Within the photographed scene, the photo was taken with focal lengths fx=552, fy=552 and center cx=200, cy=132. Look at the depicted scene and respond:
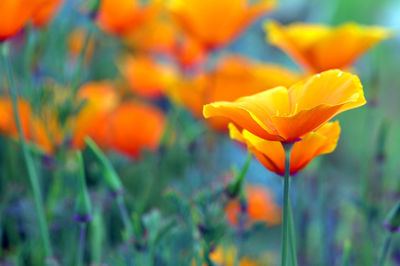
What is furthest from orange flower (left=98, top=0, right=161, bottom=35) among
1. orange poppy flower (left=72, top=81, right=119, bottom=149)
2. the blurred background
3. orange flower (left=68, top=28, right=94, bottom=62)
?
orange flower (left=68, top=28, right=94, bottom=62)

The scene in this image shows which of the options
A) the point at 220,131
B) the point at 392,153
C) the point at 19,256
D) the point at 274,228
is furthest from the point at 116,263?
the point at 392,153

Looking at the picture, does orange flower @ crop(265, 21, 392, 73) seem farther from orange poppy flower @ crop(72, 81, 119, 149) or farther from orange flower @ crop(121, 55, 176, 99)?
orange flower @ crop(121, 55, 176, 99)

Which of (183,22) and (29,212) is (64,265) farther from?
(183,22)

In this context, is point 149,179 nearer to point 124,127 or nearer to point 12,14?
point 124,127

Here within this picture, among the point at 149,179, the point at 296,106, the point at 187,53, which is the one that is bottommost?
the point at 149,179

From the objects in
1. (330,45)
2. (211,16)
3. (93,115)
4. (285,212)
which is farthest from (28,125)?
(285,212)

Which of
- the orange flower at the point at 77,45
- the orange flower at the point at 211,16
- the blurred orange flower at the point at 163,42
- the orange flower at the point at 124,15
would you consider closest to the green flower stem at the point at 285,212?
the orange flower at the point at 211,16
